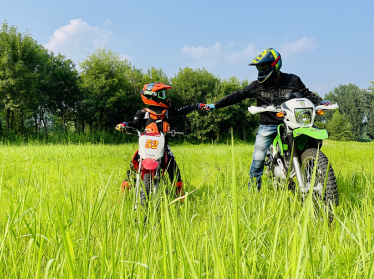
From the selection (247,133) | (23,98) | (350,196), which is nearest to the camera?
(350,196)

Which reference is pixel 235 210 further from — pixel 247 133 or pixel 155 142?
pixel 247 133

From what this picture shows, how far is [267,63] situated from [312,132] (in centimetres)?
125

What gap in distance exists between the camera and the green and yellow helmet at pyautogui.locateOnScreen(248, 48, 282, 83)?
10.3 feet

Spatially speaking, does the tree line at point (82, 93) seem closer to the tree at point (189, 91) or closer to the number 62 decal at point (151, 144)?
the tree at point (189, 91)

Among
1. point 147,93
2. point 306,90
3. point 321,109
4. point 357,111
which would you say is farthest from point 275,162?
point 357,111

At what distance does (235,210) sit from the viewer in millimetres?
432

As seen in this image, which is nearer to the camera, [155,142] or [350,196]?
[155,142]

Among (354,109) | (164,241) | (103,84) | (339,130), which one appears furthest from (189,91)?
(354,109)

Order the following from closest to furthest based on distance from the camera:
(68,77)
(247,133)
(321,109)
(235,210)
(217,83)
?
(235,210) < (321,109) < (68,77) < (217,83) < (247,133)

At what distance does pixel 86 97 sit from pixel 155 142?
112ft

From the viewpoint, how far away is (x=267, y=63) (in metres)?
3.18

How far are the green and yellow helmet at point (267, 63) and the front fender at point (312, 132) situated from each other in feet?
3.28

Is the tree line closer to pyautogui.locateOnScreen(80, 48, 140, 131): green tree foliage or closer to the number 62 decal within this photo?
pyautogui.locateOnScreen(80, 48, 140, 131): green tree foliage

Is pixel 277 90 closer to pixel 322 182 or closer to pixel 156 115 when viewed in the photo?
pixel 322 182
